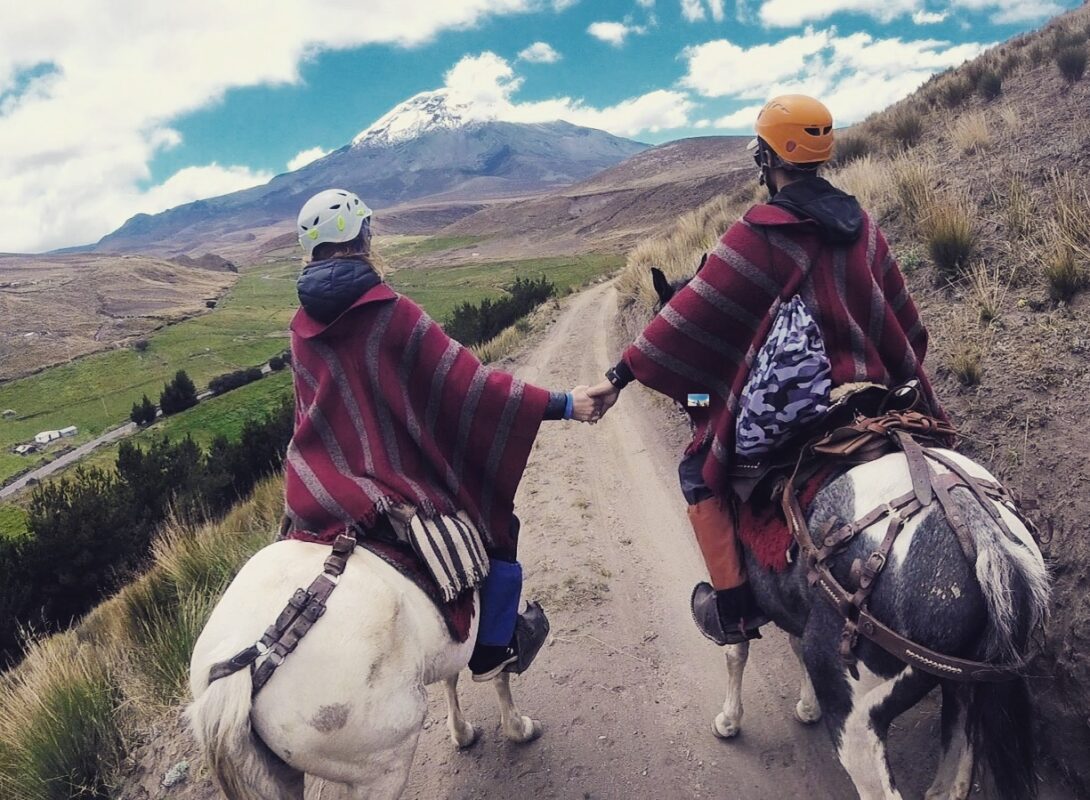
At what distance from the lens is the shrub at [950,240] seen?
587cm

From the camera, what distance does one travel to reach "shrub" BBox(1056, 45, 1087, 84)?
10531 mm

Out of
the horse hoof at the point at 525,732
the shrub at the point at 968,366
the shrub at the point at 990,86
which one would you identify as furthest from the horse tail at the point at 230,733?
the shrub at the point at 990,86

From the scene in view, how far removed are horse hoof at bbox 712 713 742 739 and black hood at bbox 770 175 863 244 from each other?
272 cm

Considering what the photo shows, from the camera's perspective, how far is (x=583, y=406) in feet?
11.0

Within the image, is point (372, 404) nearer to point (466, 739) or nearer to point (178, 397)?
point (466, 739)

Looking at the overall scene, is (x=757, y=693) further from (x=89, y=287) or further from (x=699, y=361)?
(x=89, y=287)

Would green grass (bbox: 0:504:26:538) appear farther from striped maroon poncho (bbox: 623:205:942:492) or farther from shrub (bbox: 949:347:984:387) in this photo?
shrub (bbox: 949:347:984:387)

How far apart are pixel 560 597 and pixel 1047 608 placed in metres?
3.83

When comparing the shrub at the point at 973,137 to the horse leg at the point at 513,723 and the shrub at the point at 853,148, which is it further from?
the horse leg at the point at 513,723

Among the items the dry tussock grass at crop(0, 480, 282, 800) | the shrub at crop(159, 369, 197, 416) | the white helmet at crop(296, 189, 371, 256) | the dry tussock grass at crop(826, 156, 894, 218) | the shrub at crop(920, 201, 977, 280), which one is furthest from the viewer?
the shrub at crop(159, 369, 197, 416)

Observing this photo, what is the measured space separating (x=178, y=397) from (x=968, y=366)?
35.8m

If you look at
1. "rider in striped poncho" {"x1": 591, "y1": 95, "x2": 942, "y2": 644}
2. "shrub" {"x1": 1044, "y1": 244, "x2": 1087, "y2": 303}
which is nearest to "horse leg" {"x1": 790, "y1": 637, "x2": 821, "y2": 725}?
"rider in striped poncho" {"x1": 591, "y1": 95, "x2": 942, "y2": 644}

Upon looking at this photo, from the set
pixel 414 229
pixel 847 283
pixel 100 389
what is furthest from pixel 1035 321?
pixel 414 229

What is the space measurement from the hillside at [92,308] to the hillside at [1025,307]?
56.7 m
